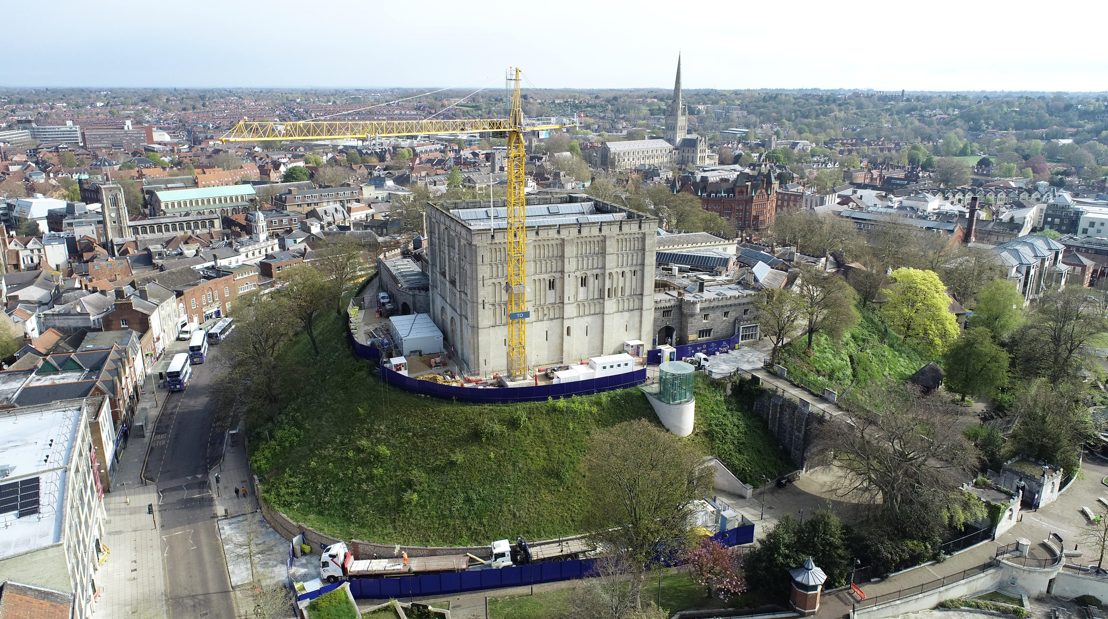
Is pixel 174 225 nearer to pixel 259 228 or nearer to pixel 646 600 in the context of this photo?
pixel 259 228

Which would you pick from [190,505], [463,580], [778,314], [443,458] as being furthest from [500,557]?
[778,314]

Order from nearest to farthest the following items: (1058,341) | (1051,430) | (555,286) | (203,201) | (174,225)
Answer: (1051,430)
(555,286)
(1058,341)
(174,225)
(203,201)

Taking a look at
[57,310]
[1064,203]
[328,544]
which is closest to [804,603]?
[328,544]

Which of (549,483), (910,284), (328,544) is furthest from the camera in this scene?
(910,284)

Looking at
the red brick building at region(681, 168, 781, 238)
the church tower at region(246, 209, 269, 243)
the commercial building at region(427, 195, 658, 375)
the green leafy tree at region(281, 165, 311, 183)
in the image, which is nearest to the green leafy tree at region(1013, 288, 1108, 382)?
the commercial building at region(427, 195, 658, 375)

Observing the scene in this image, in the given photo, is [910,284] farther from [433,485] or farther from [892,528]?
Result: [433,485]

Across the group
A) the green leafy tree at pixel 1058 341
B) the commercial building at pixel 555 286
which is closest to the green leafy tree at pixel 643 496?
the commercial building at pixel 555 286

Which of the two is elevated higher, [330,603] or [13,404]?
[13,404]
